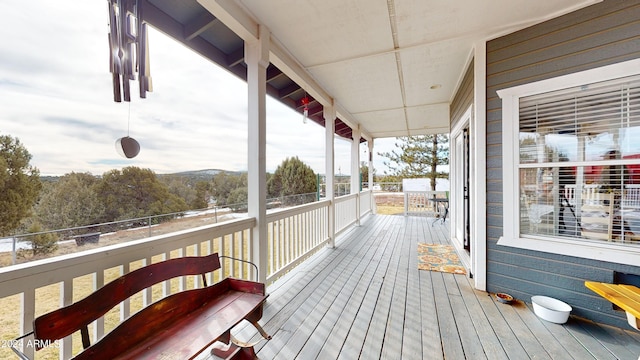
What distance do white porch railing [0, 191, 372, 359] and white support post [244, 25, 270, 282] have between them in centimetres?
9

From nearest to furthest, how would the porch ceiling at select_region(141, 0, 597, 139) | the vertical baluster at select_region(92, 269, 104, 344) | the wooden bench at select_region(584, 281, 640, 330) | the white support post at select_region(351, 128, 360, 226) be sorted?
the vertical baluster at select_region(92, 269, 104, 344) < the wooden bench at select_region(584, 281, 640, 330) < the porch ceiling at select_region(141, 0, 597, 139) < the white support post at select_region(351, 128, 360, 226)

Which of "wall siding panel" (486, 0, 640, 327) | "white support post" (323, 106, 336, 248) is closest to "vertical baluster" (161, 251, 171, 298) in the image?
"white support post" (323, 106, 336, 248)

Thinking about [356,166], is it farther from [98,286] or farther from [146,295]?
[98,286]

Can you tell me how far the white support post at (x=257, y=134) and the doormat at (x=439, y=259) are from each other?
232 centimetres

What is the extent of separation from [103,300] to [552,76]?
146 inches

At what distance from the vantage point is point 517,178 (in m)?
2.44

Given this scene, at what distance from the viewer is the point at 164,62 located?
8.66 ft

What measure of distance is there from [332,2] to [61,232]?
2.54m

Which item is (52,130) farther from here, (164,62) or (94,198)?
(164,62)

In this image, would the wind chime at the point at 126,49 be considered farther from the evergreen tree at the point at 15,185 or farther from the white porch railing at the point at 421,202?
the white porch railing at the point at 421,202

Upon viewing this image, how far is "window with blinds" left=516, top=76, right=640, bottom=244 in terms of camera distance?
76.1 inches

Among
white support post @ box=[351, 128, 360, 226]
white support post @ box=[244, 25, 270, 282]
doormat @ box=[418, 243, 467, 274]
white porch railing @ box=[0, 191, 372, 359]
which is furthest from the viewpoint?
white support post @ box=[351, 128, 360, 226]

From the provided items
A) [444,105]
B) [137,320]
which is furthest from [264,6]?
[444,105]

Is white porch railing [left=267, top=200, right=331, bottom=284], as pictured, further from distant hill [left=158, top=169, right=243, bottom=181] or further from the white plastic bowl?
the white plastic bowl
